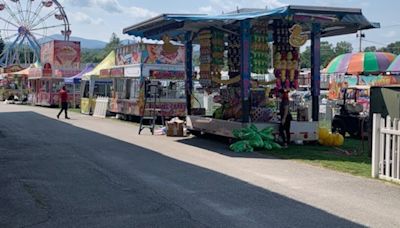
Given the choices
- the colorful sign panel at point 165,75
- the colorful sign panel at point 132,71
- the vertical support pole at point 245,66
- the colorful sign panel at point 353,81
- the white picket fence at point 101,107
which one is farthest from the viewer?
the white picket fence at point 101,107

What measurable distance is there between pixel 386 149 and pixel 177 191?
4171 millimetres

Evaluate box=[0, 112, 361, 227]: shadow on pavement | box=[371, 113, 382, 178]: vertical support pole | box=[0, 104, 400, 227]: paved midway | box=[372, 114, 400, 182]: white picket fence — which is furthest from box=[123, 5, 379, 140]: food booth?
box=[372, 114, 400, 182]: white picket fence

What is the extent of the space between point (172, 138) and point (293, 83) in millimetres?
4362

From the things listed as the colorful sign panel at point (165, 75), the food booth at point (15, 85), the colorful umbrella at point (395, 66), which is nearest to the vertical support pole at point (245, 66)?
the colorful sign panel at point (165, 75)

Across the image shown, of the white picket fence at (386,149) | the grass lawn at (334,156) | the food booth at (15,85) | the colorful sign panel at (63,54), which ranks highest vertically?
the colorful sign panel at (63,54)

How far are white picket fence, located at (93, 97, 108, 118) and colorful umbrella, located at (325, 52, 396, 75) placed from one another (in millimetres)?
12341

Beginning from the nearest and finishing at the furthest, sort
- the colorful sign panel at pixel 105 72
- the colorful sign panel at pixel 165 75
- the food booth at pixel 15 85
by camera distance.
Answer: the colorful sign panel at pixel 165 75
the colorful sign panel at pixel 105 72
the food booth at pixel 15 85

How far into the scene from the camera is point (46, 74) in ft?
145

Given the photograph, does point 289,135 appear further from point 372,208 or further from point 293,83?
point 372,208

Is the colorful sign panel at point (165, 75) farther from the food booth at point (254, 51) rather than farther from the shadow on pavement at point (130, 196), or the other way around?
the shadow on pavement at point (130, 196)

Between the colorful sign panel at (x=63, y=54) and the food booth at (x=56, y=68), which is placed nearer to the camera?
the food booth at (x=56, y=68)

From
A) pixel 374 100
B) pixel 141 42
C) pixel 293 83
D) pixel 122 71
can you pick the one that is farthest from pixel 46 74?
pixel 374 100

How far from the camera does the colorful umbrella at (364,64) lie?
27.7 metres

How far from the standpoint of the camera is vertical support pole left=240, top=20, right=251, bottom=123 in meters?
15.4
